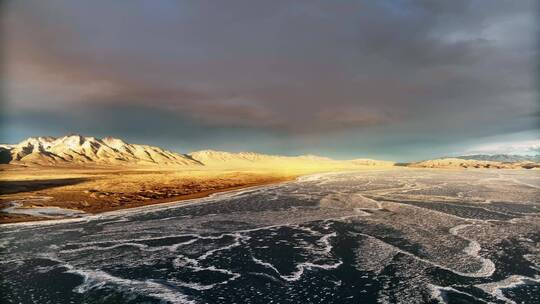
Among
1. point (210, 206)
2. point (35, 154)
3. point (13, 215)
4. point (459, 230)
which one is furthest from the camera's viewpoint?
point (35, 154)

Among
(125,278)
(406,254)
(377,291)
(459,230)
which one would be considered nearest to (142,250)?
(125,278)

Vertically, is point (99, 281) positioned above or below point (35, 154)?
below

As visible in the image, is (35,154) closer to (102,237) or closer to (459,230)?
(102,237)

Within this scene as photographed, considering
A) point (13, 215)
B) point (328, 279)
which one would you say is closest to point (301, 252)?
point (328, 279)

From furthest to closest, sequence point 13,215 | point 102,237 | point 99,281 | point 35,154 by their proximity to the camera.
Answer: point 35,154 < point 13,215 < point 102,237 < point 99,281

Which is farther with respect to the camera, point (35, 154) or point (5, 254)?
point (35, 154)

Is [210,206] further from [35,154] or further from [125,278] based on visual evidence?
[35,154]
